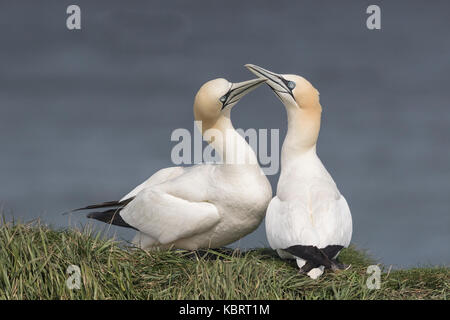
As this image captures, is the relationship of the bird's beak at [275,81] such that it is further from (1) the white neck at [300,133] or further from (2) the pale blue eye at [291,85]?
(1) the white neck at [300,133]

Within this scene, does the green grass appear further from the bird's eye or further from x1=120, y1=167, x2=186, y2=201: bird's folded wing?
the bird's eye

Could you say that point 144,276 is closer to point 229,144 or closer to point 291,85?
point 229,144

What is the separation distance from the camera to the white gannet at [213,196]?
8.22 m

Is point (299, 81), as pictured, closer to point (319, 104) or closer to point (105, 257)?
point (319, 104)

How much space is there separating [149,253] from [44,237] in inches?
49.9

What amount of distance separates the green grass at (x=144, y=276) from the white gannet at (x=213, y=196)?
0.42 m

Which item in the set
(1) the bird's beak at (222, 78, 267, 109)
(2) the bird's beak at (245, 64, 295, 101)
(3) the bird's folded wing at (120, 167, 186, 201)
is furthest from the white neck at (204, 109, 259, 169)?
(3) the bird's folded wing at (120, 167, 186, 201)

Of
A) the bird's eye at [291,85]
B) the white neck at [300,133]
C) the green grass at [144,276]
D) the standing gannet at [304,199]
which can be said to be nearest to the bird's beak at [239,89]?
the standing gannet at [304,199]

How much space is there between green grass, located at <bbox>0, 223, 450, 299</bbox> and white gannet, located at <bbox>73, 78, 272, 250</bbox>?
0.42 m

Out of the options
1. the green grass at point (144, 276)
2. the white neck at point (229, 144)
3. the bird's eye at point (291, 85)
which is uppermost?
the bird's eye at point (291, 85)

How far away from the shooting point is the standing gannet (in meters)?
7.36

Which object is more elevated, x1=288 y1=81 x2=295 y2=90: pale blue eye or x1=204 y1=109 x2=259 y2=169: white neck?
x1=288 y1=81 x2=295 y2=90: pale blue eye

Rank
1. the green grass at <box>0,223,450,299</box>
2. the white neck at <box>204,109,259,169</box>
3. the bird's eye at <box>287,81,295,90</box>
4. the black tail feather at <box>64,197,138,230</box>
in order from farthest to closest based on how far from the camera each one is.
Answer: the black tail feather at <box>64,197,138,230</box>
the white neck at <box>204,109,259,169</box>
the bird's eye at <box>287,81,295,90</box>
the green grass at <box>0,223,450,299</box>

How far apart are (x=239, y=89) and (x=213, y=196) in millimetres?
1350
